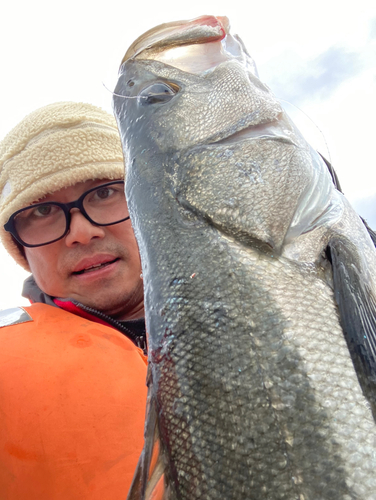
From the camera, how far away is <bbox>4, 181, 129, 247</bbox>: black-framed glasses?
305 centimetres

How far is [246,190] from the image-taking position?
58.6 inches

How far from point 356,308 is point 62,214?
2.48 meters

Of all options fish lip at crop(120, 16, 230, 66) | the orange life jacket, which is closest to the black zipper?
the orange life jacket

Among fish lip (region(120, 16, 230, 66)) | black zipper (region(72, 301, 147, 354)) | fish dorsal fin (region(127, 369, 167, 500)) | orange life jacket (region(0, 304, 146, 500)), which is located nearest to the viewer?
fish dorsal fin (region(127, 369, 167, 500))

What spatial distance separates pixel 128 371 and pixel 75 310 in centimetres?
90

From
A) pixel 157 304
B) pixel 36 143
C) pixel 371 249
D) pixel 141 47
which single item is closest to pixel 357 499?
pixel 157 304

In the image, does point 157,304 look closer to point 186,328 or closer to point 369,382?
point 186,328

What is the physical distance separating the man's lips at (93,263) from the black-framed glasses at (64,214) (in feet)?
0.87

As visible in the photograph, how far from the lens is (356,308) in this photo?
1.22m

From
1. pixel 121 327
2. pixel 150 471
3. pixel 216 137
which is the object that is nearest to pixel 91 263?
pixel 121 327

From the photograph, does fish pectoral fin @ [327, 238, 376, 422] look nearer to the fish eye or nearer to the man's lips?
the fish eye

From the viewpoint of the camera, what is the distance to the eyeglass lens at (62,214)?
10.1 ft

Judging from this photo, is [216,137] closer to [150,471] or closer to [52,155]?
[150,471]

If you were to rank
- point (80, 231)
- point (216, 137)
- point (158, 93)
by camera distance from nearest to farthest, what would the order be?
point (216, 137), point (158, 93), point (80, 231)
